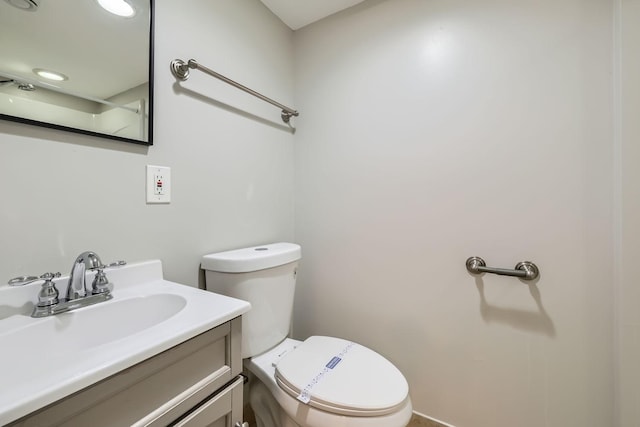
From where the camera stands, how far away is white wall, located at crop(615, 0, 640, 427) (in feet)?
2.67

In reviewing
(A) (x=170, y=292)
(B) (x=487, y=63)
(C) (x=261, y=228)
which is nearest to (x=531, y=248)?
(B) (x=487, y=63)

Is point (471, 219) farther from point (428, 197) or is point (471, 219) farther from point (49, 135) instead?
point (49, 135)

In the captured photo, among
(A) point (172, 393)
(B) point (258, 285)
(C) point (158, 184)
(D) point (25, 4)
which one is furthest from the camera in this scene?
(B) point (258, 285)

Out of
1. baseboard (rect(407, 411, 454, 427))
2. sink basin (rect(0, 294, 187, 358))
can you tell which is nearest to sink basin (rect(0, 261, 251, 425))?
sink basin (rect(0, 294, 187, 358))

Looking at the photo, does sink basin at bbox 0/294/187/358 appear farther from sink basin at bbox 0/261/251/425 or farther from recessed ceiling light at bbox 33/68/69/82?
recessed ceiling light at bbox 33/68/69/82

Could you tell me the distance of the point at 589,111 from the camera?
93 cm

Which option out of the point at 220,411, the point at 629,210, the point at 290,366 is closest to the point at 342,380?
the point at 290,366

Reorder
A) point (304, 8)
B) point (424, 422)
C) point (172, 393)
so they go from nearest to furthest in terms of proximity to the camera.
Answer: point (172, 393) → point (424, 422) → point (304, 8)

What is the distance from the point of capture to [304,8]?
140cm

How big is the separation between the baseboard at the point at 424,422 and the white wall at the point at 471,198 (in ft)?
0.10

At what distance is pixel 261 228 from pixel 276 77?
0.85 m

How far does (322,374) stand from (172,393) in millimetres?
513

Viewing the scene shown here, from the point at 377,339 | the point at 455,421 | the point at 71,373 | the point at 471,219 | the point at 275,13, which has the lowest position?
the point at 455,421

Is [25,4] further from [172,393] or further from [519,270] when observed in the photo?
[519,270]
